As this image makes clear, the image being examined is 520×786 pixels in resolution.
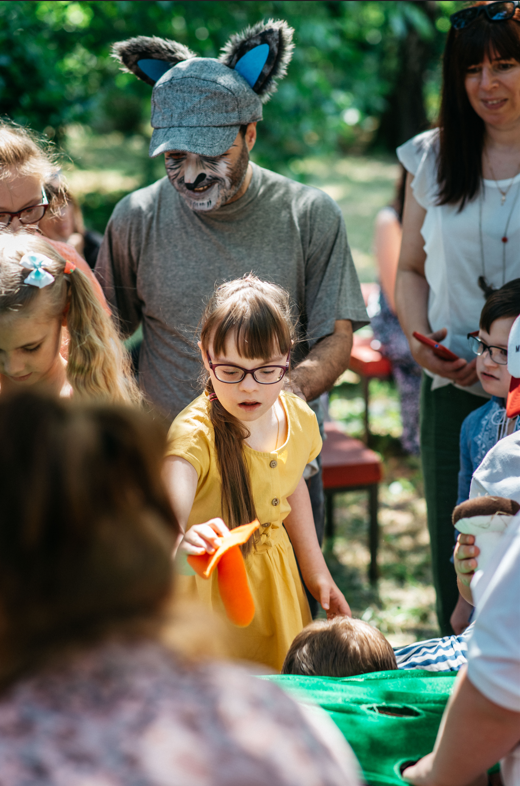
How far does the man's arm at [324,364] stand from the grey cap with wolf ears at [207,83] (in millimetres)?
641

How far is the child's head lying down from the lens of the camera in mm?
1532

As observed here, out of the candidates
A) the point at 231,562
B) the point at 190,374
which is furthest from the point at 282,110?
the point at 231,562

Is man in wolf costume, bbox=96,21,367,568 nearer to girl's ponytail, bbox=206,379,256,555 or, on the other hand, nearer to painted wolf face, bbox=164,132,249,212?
painted wolf face, bbox=164,132,249,212

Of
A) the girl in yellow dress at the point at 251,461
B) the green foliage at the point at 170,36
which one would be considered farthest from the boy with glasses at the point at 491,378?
the green foliage at the point at 170,36

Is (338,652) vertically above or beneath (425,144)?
beneath

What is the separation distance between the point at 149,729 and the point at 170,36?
16.4 feet

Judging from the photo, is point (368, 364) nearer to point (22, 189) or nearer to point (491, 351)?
point (491, 351)

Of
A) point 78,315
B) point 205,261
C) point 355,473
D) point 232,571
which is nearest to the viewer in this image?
point 232,571

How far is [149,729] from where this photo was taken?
2.35 feet

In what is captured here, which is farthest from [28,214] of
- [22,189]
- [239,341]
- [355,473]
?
[355,473]

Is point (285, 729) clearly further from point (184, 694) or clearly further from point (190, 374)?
point (190, 374)

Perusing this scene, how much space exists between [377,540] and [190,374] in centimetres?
174

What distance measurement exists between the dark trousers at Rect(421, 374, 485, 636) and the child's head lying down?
0.90m

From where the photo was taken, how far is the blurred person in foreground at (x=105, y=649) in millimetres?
703
